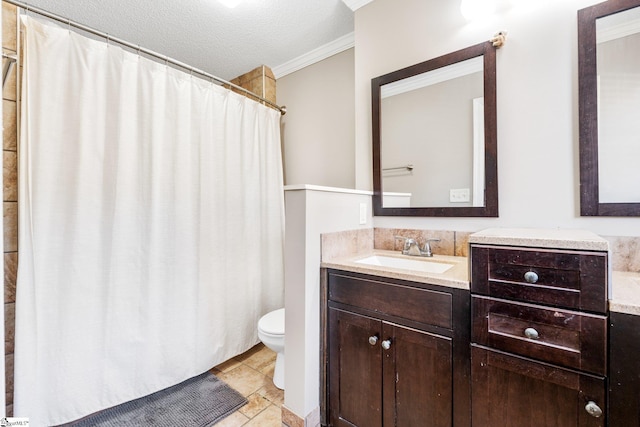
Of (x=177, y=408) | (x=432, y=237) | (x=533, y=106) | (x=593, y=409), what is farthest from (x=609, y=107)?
(x=177, y=408)

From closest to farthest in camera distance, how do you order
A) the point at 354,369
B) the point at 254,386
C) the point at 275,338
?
the point at 354,369, the point at 275,338, the point at 254,386

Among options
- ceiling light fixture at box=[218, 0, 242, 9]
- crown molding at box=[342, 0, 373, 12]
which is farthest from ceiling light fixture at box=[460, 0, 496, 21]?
ceiling light fixture at box=[218, 0, 242, 9]

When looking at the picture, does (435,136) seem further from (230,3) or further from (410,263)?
(230,3)

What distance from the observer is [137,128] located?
1.62m

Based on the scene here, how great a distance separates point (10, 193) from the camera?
135 cm

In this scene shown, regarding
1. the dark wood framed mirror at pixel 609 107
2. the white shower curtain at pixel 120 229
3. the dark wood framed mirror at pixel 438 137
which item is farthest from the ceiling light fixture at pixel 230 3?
the dark wood framed mirror at pixel 609 107

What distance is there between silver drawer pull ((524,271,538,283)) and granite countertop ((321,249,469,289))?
182 millimetres

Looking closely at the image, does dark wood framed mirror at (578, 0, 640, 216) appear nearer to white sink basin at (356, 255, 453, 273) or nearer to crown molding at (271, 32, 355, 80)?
white sink basin at (356, 255, 453, 273)

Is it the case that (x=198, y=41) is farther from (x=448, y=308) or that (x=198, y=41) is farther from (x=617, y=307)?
(x=617, y=307)

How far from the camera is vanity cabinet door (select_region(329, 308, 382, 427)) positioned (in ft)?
4.07

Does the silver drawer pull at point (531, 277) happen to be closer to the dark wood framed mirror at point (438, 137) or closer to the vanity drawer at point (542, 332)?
the vanity drawer at point (542, 332)

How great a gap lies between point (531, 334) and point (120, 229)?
1927 mm

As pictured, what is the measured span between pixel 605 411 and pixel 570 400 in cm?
8

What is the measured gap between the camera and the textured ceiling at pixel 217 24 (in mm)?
1825
